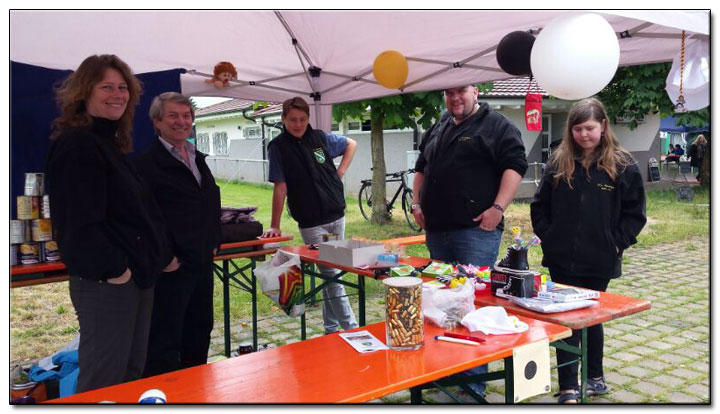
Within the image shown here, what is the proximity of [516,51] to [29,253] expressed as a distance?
112 inches

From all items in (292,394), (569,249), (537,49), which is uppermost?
(537,49)

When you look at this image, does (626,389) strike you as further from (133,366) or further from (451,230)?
(133,366)

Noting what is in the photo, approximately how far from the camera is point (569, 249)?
9.27 ft

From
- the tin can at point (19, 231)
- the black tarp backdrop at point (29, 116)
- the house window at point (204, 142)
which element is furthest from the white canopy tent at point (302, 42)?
the house window at point (204, 142)

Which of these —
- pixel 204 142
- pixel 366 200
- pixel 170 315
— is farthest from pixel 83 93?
pixel 204 142

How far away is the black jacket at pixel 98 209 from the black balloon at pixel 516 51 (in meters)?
2.02

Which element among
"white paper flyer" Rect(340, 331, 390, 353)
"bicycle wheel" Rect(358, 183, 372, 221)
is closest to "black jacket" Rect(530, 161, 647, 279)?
"white paper flyer" Rect(340, 331, 390, 353)

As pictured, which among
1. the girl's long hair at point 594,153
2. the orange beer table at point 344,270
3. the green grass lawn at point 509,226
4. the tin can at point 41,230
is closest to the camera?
the girl's long hair at point 594,153

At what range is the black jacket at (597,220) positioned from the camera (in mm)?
2775

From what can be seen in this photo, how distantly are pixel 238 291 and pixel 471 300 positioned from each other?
4243mm

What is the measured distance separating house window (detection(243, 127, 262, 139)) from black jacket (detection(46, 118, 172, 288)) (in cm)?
1818

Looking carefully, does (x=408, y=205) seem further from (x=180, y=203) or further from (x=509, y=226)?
(x=180, y=203)

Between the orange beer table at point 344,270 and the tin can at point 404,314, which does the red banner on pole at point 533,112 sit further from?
the tin can at point 404,314

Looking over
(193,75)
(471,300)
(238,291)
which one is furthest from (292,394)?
(238,291)
